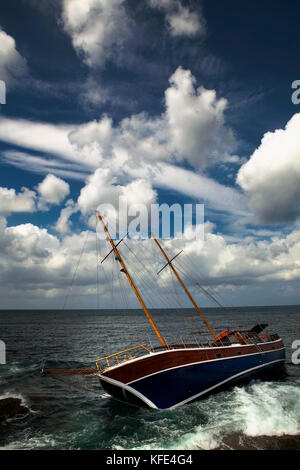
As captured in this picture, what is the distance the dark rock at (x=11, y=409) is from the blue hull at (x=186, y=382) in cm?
817

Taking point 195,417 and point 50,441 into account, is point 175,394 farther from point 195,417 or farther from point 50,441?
point 50,441

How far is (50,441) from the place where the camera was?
15.4 metres

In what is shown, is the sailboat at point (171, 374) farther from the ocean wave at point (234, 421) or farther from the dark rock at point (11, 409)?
the dark rock at point (11, 409)

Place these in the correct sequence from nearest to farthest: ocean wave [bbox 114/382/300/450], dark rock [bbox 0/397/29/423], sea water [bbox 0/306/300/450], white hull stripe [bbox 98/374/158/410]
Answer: ocean wave [bbox 114/382/300/450]
sea water [bbox 0/306/300/450]
white hull stripe [bbox 98/374/158/410]
dark rock [bbox 0/397/29/423]

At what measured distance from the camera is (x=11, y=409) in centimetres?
1978

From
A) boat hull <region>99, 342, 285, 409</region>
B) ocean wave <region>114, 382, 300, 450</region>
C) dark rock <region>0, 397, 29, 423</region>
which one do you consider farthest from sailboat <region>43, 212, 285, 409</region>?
dark rock <region>0, 397, 29, 423</region>

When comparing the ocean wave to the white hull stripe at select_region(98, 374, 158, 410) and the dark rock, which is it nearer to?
the white hull stripe at select_region(98, 374, 158, 410)

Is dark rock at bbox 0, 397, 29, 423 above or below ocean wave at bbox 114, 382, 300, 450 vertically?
below

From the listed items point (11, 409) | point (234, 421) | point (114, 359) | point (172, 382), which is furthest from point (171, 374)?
point (114, 359)

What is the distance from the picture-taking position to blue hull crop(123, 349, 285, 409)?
1822 centimetres

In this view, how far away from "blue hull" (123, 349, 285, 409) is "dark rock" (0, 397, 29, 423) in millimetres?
8174

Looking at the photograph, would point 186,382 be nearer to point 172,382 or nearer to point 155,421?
point 172,382

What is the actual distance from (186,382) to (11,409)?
13582mm

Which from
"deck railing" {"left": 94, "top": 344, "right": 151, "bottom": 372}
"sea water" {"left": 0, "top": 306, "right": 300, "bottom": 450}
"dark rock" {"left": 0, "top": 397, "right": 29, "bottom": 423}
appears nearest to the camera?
"sea water" {"left": 0, "top": 306, "right": 300, "bottom": 450}
